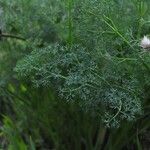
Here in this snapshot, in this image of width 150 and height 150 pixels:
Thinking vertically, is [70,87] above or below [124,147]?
above

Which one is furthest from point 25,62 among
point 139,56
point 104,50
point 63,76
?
point 139,56

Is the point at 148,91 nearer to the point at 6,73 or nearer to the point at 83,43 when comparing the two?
the point at 83,43

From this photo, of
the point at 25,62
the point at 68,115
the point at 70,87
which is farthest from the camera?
the point at 68,115

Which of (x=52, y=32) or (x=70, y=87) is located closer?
(x=70, y=87)

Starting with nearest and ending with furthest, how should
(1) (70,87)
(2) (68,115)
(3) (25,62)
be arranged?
(1) (70,87)
(3) (25,62)
(2) (68,115)
